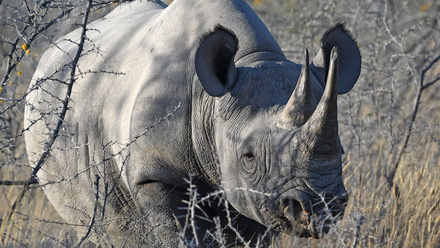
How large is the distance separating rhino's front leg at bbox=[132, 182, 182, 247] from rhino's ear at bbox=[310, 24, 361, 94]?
1.09 m

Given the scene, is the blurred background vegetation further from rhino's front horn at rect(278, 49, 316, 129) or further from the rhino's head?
rhino's front horn at rect(278, 49, 316, 129)

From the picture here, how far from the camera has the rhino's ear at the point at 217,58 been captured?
16.3ft

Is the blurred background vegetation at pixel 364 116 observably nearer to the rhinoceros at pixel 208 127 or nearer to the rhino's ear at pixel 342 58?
the rhinoceros at pixel 208 127

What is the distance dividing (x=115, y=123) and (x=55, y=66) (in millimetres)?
1266

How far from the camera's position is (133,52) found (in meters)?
5.71

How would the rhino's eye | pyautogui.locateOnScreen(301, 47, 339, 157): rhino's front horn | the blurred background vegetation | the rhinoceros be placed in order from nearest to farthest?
pyautogui.locateOnScreen(301, 47, 339, 157): rhino's front horn, the rhinoceros, the rhino's eye, the blurred background vegetation

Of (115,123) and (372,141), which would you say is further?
(372,141)

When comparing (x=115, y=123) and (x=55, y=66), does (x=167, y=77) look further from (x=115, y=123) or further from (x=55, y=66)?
(x=55, y=66)

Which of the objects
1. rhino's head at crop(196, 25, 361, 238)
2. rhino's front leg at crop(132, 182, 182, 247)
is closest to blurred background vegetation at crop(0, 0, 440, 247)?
rhino's head at crop(196, 25, 361, 238)

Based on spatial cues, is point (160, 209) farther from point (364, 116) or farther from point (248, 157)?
point (364, 116)

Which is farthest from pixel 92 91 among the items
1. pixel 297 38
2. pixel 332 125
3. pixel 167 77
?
pixel 297 38

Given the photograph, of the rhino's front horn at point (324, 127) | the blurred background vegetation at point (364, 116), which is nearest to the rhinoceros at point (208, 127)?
the rhino's front horn at point (324, 127)

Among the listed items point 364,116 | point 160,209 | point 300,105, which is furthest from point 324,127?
point 364,116

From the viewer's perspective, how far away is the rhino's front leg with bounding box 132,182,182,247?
205 inches
